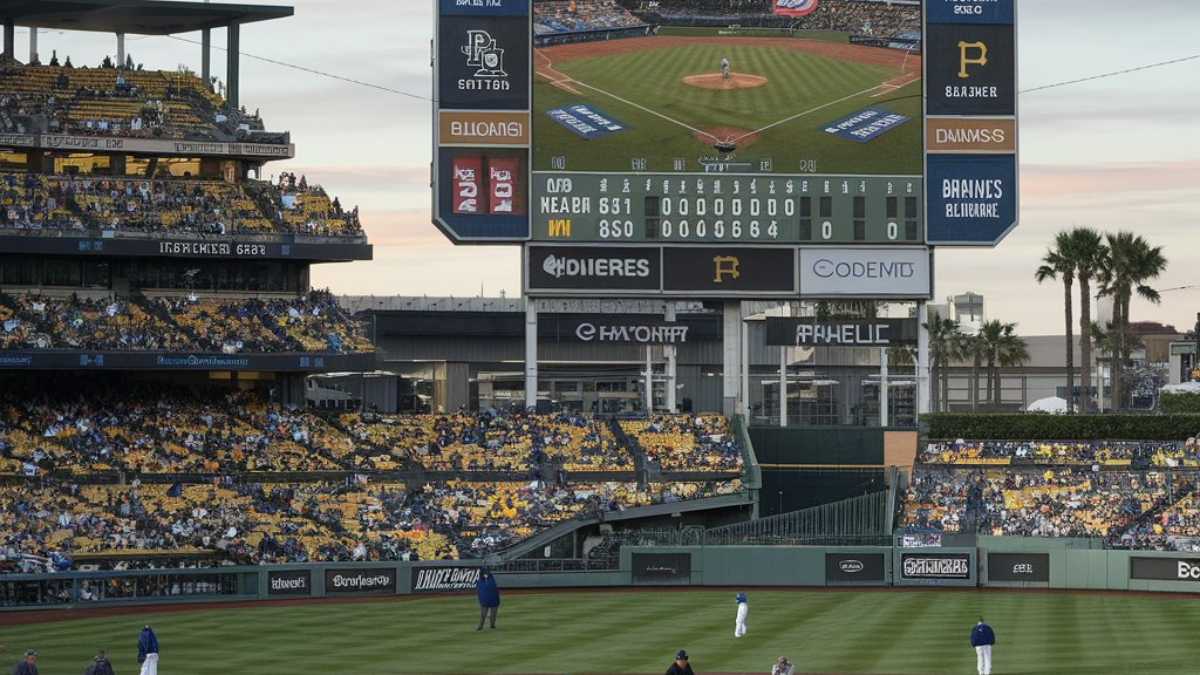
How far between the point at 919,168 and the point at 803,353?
28922 mm

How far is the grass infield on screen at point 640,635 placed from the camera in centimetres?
3247

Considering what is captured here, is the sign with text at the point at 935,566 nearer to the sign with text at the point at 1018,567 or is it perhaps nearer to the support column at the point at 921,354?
the sign with text at the point at 1018,567

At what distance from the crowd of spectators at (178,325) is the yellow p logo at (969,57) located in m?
20.4

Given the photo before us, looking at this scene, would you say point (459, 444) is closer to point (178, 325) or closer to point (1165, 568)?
point (178, 325)

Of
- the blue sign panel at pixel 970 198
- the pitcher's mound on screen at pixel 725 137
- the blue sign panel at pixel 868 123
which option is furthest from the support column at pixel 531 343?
the blue sign panel at pixel 970 198

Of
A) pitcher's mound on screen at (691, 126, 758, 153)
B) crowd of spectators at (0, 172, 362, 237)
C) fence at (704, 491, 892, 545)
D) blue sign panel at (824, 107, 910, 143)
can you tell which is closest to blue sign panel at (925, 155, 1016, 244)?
blue sign panel at (824, 107, 910, 143)

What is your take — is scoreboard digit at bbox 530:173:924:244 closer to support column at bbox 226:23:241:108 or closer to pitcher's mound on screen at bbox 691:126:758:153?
pitcher's mound on screen at bbox 691:126:758:153

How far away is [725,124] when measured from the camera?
54.0 metres

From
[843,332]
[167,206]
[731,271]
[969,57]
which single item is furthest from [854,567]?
[167,206]

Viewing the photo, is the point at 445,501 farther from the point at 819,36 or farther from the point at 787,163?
the point at 819,36

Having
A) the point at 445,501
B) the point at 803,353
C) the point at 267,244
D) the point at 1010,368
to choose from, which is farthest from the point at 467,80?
the point at 1010,368

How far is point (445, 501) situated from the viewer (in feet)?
170

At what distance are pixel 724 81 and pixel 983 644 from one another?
1093 inches

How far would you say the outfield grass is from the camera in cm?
3247
